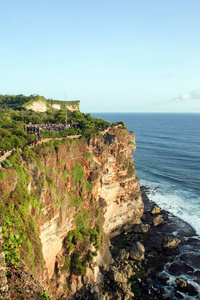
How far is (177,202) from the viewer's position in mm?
62656

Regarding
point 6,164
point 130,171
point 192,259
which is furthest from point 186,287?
point 6,164

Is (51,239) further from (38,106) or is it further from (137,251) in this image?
(38,106)

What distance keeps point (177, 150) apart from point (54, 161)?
85.6 m

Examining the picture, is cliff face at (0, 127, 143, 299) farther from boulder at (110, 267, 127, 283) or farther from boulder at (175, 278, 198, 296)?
boulder at (175, 278, 198, 296)

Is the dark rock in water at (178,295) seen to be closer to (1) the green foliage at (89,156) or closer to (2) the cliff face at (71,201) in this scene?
(2) the cliff face at (71,201)

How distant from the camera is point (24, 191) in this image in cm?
2495

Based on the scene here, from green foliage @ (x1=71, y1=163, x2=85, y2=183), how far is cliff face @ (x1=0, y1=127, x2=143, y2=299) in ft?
0.33

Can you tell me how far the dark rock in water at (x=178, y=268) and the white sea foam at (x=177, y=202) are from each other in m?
11.9

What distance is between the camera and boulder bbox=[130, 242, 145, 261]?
133 feet

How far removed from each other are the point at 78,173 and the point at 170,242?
72.8 ft

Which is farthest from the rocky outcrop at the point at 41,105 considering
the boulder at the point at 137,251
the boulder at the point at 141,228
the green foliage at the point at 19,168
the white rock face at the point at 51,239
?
the boulder at the point at 137,251

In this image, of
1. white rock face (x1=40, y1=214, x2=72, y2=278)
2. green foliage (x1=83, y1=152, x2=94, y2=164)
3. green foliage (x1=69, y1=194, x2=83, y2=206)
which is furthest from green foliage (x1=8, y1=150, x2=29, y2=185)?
green foliage (x1=83, y1=152, x2=94, y2=164)

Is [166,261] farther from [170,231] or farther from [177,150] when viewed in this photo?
[177,150]

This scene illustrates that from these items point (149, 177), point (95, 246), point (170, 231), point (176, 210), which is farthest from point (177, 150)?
point (95, 246)
